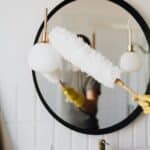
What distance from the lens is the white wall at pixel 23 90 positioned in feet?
4.52

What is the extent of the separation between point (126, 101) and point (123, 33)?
0.26m

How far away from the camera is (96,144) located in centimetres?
133

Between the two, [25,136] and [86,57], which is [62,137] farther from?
[86,57]

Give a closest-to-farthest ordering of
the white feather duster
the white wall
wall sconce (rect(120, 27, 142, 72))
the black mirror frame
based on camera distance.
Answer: the white feather duster
wall sconce (rect(120, 27, 142, 72))
the black mirror frame
the white wall

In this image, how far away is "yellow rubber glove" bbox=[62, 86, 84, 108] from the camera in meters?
1.31

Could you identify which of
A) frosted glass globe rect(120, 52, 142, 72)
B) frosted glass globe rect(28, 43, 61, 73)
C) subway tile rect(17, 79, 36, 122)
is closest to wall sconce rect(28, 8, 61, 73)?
frosted glass globe rect(28, 43, 61, 73)

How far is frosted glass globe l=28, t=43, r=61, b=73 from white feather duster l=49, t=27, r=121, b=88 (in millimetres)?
32

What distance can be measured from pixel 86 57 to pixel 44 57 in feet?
0.42

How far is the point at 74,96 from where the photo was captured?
1.32m

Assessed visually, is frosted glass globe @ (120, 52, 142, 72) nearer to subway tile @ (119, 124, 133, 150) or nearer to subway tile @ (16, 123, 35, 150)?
subway tile @ (119, 124, 133, 150)

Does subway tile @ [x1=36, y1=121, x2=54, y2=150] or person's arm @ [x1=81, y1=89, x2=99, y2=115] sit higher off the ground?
person's arm @ [x1=81, y1=89, x2=99, y2=115]

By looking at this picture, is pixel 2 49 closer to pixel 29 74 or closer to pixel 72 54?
pixel 29 74

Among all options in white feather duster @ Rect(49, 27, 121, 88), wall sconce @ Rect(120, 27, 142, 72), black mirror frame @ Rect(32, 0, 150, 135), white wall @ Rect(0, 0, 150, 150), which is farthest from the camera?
white wall @ Rect(0, 0, 150, 150)

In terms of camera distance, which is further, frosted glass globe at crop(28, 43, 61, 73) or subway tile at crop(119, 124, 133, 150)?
subway tile at crop(119, 124, 133, 150)
